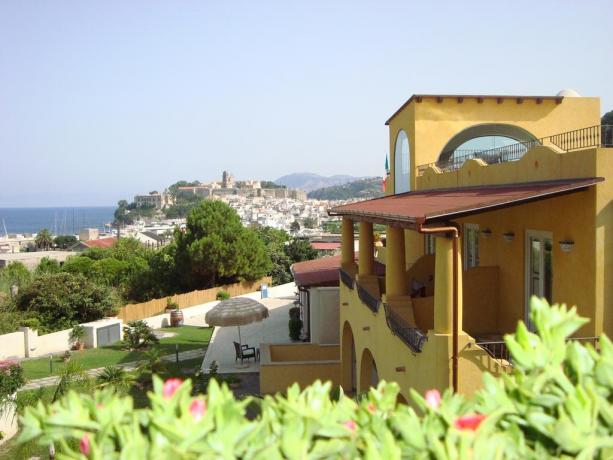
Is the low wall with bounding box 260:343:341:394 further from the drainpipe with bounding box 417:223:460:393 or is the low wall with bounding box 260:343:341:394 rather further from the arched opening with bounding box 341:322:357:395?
the drainpipe with bounding box 417:223:460:393

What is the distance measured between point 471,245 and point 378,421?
985 centimetres

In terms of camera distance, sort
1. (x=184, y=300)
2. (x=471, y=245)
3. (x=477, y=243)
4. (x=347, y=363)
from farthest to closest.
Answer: (x=184, y=300)
(x=347, y=363)
(x=471, y=245)
(x=477, y=243)

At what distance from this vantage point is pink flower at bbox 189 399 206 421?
2424mm

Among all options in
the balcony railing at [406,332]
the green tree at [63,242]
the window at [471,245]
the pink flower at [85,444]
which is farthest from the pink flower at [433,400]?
the green tree at [63,242]

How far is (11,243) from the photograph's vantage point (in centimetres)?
13125

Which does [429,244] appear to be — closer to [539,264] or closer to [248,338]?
[539,264]

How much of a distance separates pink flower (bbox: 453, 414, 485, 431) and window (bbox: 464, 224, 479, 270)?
9.30 meters

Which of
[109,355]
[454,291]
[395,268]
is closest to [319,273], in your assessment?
[109,355]

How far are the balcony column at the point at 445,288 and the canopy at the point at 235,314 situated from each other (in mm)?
13756

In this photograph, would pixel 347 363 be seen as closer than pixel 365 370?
No

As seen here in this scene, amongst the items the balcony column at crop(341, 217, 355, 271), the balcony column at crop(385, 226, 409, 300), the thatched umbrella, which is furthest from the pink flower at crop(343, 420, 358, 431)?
the thatched umbrella

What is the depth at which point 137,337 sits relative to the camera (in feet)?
84.1

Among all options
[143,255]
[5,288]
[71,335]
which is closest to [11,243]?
[143,255]

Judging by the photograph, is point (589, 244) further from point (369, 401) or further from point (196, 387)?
point (196, 387)
